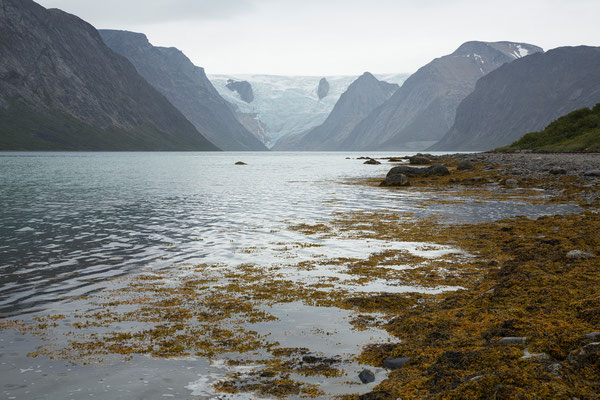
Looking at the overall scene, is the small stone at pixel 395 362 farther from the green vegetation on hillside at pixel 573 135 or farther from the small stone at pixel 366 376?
the green vegetation on hillside at pixel 573 135

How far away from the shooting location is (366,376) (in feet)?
29.3

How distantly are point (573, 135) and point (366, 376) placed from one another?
9614cm

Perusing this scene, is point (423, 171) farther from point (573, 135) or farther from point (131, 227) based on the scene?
point (131, 227)

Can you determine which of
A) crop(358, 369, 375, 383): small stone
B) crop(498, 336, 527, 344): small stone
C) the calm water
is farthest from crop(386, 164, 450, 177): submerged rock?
crop(358, 369, 375, 383): small stone

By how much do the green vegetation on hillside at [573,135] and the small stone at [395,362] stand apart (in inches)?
3027

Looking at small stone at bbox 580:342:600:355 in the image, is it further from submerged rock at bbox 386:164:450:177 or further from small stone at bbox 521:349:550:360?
submerged rock at bbox 386:164:450:177

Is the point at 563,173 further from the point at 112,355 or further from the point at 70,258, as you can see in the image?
the point at 112,355

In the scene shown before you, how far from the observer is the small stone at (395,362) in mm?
9367

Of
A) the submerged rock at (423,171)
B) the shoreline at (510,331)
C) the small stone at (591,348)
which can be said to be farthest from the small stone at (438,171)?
the small stone at (591,348)

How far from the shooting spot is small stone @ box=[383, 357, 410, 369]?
9367 millimetres

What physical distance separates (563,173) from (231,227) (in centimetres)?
3680

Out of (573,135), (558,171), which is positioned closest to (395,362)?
(558,171)

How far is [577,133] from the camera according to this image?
90750mm

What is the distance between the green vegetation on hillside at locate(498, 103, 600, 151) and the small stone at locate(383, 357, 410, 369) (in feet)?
252
